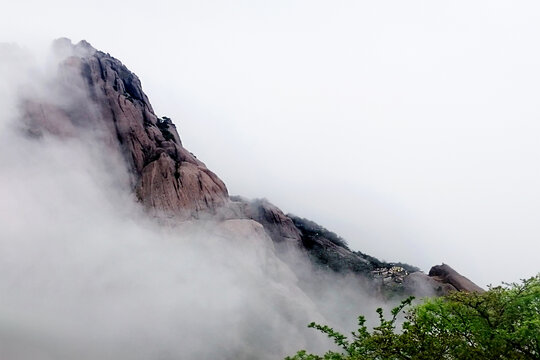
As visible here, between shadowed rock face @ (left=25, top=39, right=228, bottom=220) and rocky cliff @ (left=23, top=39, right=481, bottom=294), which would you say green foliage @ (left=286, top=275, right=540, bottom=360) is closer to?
rocky cliff @ (left=23, top=39, right=481, bottom=294)

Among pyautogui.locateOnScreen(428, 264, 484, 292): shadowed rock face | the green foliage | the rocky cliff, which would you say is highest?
the rocky cliff

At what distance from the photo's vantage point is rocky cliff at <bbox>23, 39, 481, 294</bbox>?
266 feet

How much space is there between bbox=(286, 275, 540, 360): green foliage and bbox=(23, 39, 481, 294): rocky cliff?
63898 millimetres

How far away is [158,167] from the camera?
83188mm

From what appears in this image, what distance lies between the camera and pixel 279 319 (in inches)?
2625

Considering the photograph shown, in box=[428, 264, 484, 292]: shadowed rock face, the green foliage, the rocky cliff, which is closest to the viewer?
the green foliage

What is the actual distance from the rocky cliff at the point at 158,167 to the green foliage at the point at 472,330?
210ft

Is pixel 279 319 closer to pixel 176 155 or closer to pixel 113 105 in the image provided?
pixel 176 155

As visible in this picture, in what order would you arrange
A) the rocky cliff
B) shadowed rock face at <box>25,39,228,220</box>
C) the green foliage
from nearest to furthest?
the green foliage < shadowed rock face at <box>25,39,228,220</box> < the rocky cliff

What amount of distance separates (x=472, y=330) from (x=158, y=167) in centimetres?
7408

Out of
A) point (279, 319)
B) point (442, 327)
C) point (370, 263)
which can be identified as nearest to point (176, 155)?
point (279, 319)

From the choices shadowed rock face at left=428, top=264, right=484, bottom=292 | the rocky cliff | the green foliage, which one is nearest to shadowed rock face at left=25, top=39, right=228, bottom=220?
the rocky cliff

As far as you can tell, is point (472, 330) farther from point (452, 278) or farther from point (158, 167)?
point (452, 278)

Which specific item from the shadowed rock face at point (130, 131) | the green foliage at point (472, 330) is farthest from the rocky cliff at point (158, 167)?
the green foliage at point (472, 330)
